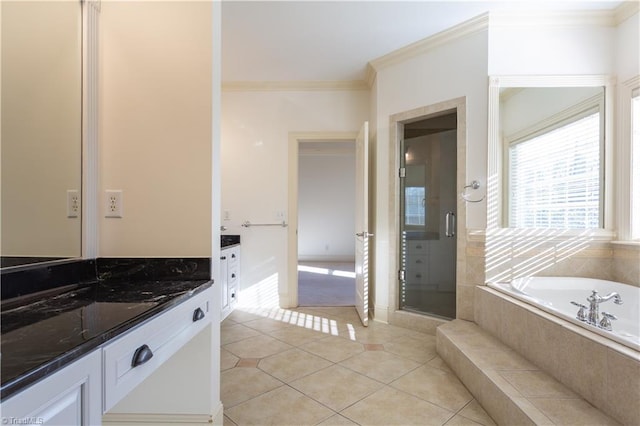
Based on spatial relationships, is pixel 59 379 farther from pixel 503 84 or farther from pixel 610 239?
pixel 610 239

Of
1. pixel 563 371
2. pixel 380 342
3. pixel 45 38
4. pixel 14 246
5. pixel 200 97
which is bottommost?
pixel 380 342

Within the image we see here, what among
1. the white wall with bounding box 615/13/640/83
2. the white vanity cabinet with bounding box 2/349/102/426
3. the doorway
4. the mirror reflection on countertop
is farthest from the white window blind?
the doorway

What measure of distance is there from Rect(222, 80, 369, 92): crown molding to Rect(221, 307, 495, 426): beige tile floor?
8.37 feet

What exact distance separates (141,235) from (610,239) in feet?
10.4

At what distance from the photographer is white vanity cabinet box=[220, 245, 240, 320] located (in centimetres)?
276

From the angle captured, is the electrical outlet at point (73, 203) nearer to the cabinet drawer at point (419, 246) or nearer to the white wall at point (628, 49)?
the cabinet drawer at point (419, 246)

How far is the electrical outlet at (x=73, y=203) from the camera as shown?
4.13 feet

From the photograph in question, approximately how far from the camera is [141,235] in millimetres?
1354

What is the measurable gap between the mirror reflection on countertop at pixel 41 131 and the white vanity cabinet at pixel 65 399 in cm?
65

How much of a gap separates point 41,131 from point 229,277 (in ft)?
6.77

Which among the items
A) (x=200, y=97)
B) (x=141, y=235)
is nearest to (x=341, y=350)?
(x=141, y=235)

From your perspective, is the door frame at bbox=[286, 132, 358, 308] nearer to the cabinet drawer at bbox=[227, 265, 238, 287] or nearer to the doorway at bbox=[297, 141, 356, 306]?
the cabinet drawer at bbox=[227, 265, 238, 287]

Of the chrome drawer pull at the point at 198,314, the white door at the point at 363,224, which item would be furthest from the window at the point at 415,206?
the chrome drawer pull at the point at 198,314

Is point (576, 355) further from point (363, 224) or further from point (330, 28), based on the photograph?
point (330, 28)
